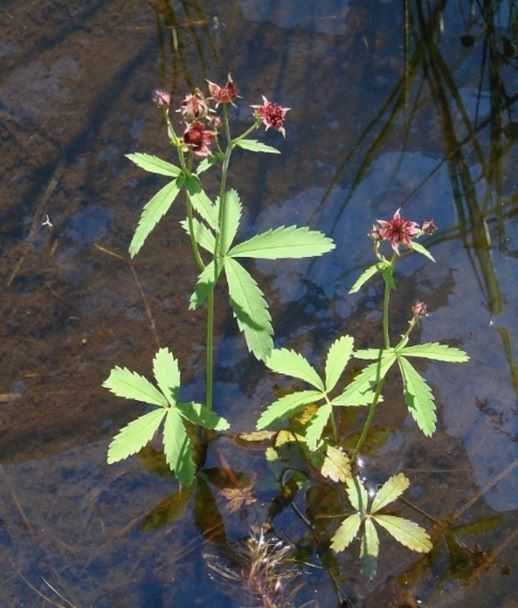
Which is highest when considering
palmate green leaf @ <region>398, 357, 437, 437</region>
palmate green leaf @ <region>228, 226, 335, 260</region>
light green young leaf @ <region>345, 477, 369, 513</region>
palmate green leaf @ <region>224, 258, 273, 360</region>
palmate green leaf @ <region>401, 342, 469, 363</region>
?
palmate green leaf @ <region>228, 226, 335, 260</region>

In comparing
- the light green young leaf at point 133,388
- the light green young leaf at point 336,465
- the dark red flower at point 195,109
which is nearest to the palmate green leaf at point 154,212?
the dark red flower at point 195,109

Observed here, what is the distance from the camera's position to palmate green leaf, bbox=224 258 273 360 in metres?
3.19

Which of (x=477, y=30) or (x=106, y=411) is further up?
(x=477, y=30)

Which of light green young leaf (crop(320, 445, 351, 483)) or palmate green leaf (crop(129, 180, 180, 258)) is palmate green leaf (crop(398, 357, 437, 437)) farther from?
palmate green leaf (crop(129, 180, 180, 258))

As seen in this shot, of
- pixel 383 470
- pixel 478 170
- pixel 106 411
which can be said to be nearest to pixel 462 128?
pixel 478 170

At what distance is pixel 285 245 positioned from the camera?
3309 mm

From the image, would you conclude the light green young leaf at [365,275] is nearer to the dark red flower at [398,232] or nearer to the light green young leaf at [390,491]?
the dark red flower at [398,232]

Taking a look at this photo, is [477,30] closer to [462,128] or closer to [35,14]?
[462,128]

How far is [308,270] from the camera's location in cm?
433

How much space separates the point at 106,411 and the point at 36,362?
38cm

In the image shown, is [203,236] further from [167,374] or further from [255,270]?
[255,270]

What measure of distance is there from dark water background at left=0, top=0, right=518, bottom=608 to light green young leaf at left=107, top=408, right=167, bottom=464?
36cm

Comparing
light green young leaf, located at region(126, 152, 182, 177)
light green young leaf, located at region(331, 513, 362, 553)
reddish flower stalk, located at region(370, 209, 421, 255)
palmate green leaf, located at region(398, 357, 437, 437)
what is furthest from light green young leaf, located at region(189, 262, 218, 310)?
light green young leaf, located at region(331, 513, 362, 553)

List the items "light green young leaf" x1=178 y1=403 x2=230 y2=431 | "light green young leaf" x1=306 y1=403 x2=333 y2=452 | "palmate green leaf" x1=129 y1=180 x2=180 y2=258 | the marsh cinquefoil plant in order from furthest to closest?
"light green young leaf" x1=178 y1=403 x2=230 y2=431, "light green young leaf" x1=306 y1=403 x2=333 y2=452, "palmate green leaf" x1=129 y1=180 x2=180 y2=258, the marsh cinquefoil plant
